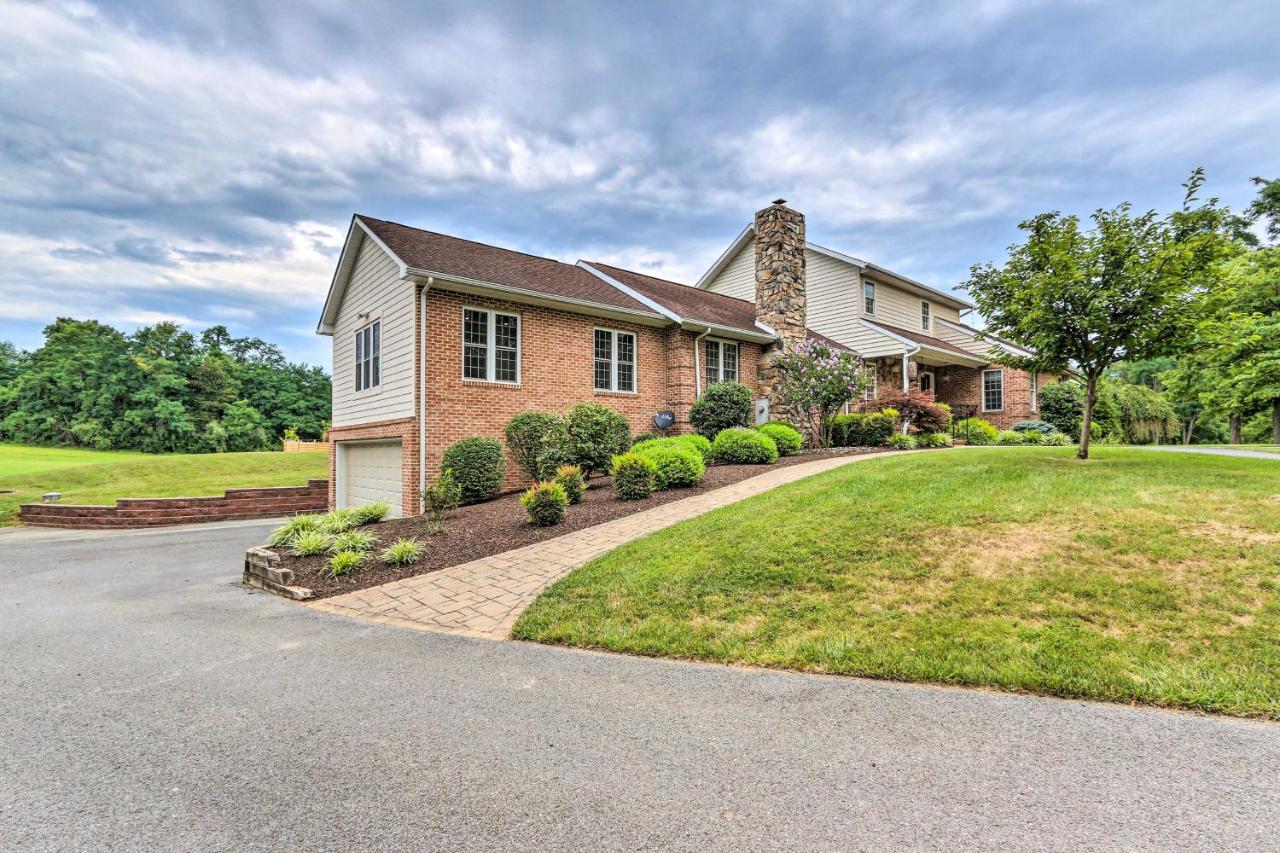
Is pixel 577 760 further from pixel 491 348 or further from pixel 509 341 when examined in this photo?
pixel 509 341

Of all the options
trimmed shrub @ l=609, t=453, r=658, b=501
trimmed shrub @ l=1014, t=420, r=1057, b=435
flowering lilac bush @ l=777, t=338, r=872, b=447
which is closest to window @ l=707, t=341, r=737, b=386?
flowering lilac bush @ l=777, t=338, r=872, b=447

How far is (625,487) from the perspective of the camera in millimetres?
9094

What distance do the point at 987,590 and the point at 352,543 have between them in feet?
24.1

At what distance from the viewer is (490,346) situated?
1158cm

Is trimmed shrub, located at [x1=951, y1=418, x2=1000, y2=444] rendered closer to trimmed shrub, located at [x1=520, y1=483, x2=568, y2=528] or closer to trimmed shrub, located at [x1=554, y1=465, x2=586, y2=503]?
trimmed shrub, located at [x1=554, y1=465, x2=586, y2=503]

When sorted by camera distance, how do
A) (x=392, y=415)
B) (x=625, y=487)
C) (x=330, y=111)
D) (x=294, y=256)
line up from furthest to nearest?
(x=294, y=256), (x=330, y=111), (x=392, y=415), (x=625, y=487)

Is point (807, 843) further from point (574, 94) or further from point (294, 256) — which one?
point (294, 256)

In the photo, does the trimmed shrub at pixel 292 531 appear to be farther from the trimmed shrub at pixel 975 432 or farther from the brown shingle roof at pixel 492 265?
the trimmed shrub at pixel 975 432

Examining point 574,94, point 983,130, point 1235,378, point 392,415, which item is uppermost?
point 574,94

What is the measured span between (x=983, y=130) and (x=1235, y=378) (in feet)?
46.1

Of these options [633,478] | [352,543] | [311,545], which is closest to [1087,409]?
[633,478]

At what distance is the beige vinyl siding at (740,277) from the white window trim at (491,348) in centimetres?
1208

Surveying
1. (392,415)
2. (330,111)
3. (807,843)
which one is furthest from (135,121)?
(807,843)

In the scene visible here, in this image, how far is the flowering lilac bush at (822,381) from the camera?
46.5ft
